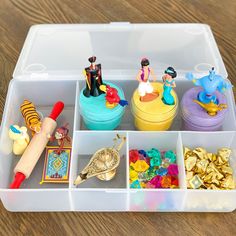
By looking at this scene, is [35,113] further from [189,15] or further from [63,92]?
[189,15]

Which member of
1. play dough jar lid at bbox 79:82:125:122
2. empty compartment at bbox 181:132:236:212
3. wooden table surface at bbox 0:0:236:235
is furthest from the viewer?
wooden table surface at bbox 0:0:236:235

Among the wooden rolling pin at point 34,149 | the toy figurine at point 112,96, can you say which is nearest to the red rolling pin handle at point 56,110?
the wooden rolling pin at point 34,149

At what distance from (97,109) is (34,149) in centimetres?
16

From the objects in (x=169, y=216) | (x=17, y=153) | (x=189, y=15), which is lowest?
(x=169, y=216)

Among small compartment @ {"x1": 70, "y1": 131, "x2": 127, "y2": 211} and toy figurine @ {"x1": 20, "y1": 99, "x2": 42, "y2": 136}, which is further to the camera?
toy figurine @ {"x1": 20, "y1": 99, "x2": 42, "y2": 136}

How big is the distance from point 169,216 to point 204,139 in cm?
19

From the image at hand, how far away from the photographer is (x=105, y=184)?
0.86m

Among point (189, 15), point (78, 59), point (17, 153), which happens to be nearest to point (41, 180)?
point (17, 153)

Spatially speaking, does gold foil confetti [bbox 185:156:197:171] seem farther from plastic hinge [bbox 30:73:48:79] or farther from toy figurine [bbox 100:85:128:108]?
plastic hinge [bbox 30:73:48:79]

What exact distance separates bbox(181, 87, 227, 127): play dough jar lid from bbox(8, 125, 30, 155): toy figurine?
351 millimetres

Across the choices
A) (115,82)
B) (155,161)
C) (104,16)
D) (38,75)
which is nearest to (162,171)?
(155,161)

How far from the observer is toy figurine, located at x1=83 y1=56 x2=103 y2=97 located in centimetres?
85

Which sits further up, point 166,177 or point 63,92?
point 63,92

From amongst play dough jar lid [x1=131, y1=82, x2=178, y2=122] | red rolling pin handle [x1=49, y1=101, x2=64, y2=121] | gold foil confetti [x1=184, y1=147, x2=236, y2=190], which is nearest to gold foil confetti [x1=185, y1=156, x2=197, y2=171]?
gold foil confetti [x1=184, y1=147, x2=236, y2=190]
